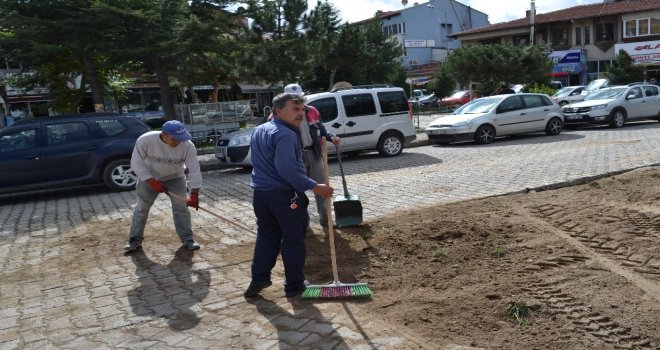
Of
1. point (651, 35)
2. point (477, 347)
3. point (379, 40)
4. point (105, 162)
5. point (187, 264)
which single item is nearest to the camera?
point (477, 347)

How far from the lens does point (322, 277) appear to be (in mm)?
4914

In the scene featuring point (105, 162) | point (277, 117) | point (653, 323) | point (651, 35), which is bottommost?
point (653, 323)

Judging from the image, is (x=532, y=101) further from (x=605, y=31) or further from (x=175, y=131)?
(x=605, y=31)

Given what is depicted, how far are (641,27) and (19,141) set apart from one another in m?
45.4

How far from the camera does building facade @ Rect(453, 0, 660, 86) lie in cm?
4075

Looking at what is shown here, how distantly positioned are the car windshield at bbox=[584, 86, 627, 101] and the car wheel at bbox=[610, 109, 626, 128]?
2.00 ft

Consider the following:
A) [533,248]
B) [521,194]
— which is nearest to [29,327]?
[533,248]

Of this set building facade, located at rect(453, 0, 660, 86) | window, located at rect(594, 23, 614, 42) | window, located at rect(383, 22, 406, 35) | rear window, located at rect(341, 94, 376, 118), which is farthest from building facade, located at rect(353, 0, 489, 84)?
rear window, located at rect(341, 94, 376, 118)

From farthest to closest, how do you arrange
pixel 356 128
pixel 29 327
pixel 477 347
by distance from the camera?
pixel 356 128, pixel 29 327, pixel 477 347

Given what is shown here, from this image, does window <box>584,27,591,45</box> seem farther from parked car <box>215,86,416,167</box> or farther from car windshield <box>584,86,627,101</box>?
parked car <box>215,86,416,167</box>

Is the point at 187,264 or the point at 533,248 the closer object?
the point at 533,248

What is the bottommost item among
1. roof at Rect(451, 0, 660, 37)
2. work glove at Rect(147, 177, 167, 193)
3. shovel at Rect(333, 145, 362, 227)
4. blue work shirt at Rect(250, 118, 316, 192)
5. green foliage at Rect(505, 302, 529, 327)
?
green foliage at Rect(505, 302, 529, 327)

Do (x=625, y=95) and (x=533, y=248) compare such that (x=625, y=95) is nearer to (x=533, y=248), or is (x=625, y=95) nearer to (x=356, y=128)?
(x=356, y=128)

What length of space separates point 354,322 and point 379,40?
36166 mm
